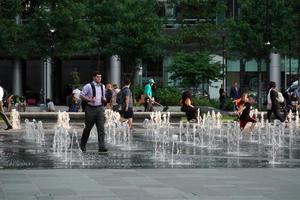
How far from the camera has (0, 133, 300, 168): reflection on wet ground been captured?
15.3m

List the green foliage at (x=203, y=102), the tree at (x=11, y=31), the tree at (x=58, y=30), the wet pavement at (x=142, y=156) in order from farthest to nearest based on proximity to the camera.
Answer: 1. the tree at (x=58, y=30)
2. the green foliage at (x=203, y=102)
3. the tree at (x=11, y=31)
4. the wet pavement at (x=142, y=156)

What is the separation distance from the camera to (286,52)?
165 ft

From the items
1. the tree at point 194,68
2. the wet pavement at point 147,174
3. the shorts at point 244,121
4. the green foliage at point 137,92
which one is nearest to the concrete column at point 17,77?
the green foliage at point 137,92

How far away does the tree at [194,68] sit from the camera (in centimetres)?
5259

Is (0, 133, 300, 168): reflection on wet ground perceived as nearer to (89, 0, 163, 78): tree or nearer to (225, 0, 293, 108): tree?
(89, 0, 163, 78): tree

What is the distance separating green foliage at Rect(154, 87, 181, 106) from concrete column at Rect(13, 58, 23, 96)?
18.6m

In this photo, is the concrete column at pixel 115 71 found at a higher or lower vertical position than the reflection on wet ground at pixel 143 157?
higher

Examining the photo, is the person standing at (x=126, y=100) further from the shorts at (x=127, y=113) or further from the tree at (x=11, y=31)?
the tree at (x=11, y=31)

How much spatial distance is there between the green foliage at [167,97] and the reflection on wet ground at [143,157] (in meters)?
26.0

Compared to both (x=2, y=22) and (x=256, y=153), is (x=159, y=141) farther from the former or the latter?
(x=2, y=22)

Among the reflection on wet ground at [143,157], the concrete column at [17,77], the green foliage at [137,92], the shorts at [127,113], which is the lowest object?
the reflection on wet ground at [143,157]

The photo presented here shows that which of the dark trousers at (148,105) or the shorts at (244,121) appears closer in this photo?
the shorts at (244,121)

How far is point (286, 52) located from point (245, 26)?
301 cm

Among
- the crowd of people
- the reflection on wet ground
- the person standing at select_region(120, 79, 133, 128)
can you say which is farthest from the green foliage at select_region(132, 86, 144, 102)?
the reflection on wet ground
